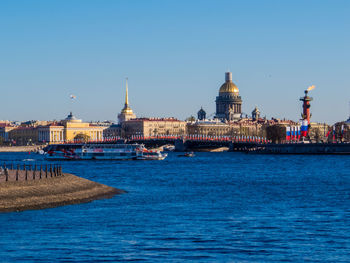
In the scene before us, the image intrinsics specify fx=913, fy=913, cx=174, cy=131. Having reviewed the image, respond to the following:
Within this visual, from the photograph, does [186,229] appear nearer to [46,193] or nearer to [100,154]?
[46,193]

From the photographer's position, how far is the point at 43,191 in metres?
36.4

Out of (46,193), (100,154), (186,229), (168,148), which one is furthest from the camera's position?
(168,148)

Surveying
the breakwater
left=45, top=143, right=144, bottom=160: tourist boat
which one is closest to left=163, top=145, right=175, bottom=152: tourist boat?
left=45, top=143, right=144, bottom=160: tourist boat

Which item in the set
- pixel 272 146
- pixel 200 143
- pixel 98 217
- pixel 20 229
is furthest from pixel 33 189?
pixel 200 143

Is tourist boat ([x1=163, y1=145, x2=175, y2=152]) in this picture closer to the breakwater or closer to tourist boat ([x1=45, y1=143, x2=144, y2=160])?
tourist boat ([x1=45, y1=143, x2=144, y2=160])

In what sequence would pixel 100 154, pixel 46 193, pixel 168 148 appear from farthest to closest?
pixel 168 148, pixel 100 154, pixel 46 193

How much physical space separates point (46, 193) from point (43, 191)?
149 mm

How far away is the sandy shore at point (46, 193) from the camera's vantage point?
111ft

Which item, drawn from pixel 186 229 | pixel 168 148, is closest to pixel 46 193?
pixel 186 229

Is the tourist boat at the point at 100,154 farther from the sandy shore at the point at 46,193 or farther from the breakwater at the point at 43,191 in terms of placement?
the sandy shore at the point at 46,193

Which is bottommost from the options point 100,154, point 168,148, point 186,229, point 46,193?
point 186,229

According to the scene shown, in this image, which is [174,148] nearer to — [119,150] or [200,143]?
[200,143]

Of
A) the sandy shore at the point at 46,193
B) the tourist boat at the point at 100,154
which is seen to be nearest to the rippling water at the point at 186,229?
the sandy shore at the point at 46,193

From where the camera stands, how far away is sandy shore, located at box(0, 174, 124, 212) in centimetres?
3369
